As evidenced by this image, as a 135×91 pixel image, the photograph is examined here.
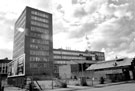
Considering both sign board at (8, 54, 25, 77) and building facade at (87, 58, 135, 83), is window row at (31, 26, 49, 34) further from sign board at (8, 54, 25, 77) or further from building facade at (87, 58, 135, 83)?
building facade at (87, 58, 135, 83)

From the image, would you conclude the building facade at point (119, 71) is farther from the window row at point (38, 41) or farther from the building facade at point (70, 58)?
the window row at point (38, 41)

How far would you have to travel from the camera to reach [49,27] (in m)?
92.1

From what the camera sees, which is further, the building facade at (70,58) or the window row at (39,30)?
the window row at (39,30)

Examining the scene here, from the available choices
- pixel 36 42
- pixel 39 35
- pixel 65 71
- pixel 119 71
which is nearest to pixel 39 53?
pixel 36 42

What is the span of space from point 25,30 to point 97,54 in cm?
7534

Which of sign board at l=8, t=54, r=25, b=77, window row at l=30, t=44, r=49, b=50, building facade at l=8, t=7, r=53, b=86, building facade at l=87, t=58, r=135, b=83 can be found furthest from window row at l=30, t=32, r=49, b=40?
building facade at l=87, t=58, r=135, b=83

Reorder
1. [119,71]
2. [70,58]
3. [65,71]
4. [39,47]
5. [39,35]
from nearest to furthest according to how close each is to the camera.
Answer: [119,71]
[65,71]
[39,47]
[39,35]
[70,58]

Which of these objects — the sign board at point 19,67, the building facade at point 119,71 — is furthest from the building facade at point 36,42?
the building facade at point 119,71

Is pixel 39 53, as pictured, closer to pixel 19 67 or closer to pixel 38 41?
pixel 38 41

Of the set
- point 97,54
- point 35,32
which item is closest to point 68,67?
point 35,32

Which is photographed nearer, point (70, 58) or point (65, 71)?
point (65, 71)

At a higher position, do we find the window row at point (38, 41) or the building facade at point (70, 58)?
the window row at point (38, 41)

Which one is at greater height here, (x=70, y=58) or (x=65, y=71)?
(x=70, y=58)

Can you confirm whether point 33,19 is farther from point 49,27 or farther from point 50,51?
point 50,51
